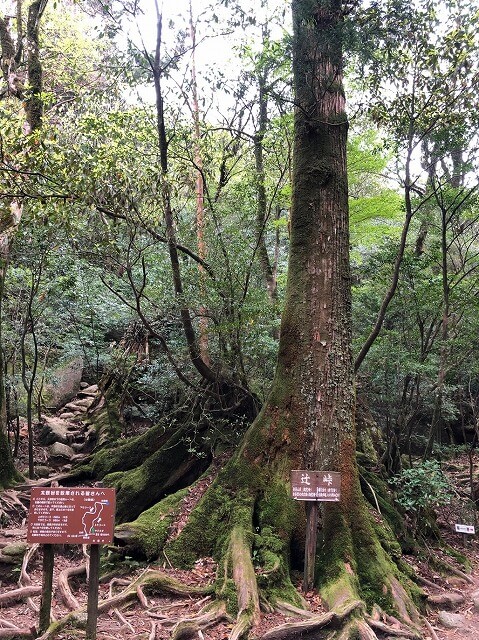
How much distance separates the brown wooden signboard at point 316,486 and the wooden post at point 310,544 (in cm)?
11

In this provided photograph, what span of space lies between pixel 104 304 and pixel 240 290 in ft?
20.9

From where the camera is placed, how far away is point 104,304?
1309cm

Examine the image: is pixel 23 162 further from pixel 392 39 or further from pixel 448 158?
pixel 448 158

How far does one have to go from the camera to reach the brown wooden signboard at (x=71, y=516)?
3.85m

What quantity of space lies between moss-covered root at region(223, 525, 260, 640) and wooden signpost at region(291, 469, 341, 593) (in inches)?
24.7

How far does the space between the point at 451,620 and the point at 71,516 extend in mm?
4498

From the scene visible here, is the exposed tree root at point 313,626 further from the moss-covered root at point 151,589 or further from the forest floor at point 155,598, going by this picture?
the moss-covered root at point 151,589

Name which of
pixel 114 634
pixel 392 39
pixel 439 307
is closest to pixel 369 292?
pixel 439 307

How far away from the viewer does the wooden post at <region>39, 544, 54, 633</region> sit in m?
3.95

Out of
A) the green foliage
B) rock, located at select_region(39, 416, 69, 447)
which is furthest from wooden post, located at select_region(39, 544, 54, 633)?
rock, located at select_region(39, 416, 69, 447)

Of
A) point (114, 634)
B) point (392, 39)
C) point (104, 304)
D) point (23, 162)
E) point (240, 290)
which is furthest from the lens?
point (104, 304)

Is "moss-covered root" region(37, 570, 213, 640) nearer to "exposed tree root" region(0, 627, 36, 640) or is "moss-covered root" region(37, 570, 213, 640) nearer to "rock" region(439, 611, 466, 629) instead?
"exposed tree root" region(0, 627, 36, 640)

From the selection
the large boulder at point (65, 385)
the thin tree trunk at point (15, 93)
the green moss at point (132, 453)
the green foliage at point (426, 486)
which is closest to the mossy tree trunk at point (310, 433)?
the green foliage at point (426, 486)

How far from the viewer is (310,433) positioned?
19.8 feet
